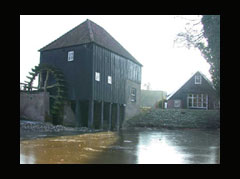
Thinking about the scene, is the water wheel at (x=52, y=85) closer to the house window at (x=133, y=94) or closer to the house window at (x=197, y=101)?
the house window at (x=133, y=94)

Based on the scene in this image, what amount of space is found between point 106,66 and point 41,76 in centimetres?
588

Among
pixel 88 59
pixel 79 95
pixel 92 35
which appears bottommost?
pixel 79 95

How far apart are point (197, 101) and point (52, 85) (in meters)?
19.4

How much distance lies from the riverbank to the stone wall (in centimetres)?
910

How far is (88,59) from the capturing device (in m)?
21.1

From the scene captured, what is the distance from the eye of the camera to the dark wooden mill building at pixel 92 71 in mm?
21141

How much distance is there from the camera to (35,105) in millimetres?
20406

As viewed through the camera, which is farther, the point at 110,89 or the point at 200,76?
the point at 200,76

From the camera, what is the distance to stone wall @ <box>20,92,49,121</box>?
2006 centimetres

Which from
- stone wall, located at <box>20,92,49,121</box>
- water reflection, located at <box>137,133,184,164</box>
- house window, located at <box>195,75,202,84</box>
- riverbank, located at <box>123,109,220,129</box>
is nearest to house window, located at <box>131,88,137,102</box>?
riverbank, located at <box>123,109,220,129</box>

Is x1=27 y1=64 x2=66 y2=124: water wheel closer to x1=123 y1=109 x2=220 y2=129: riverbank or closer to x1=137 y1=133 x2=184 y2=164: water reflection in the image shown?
x1=123 y1=109 x2=220 y2=129: riverbank

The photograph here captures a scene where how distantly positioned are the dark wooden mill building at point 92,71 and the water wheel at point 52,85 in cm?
72

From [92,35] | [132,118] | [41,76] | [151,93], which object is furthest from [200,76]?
[151,93]
